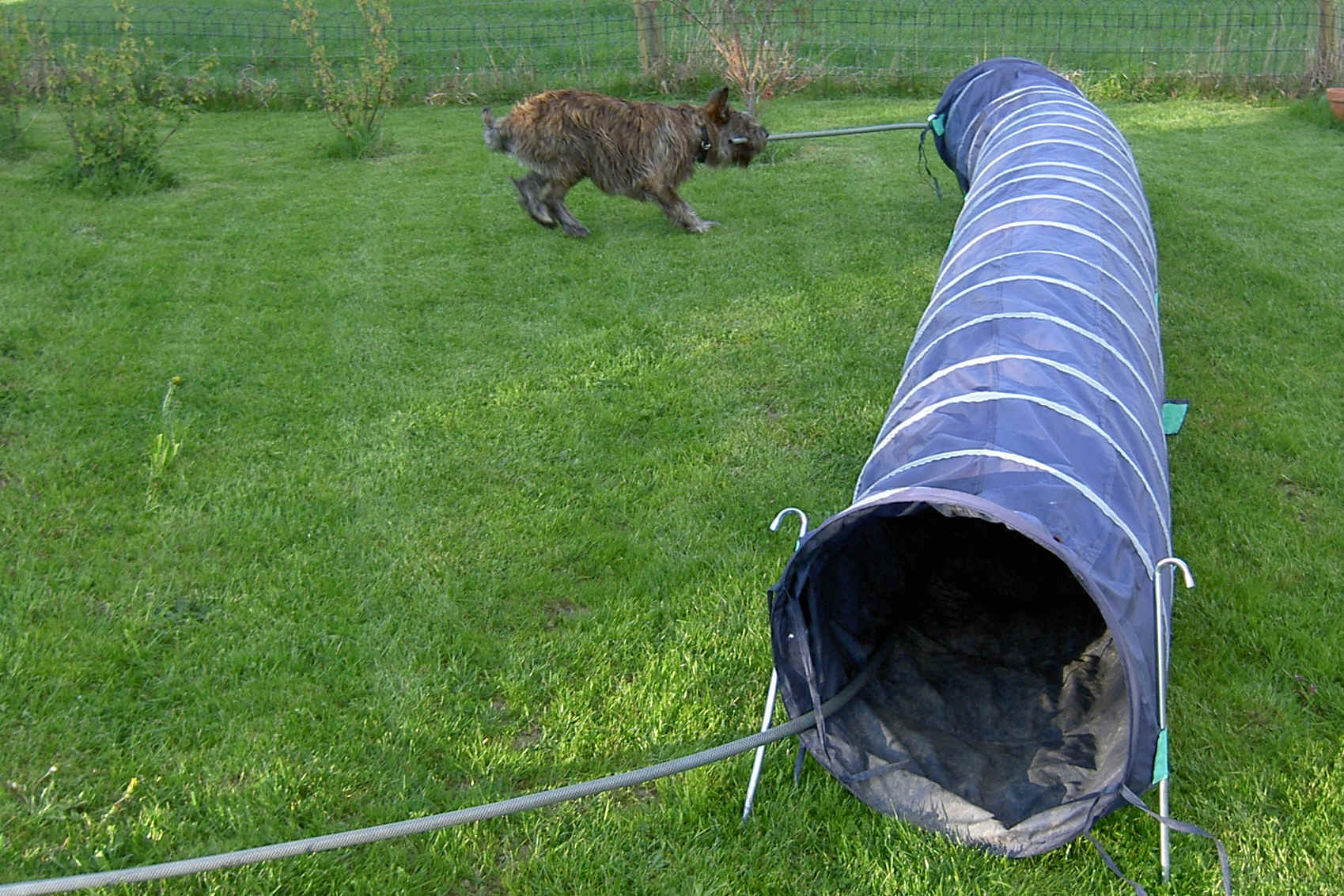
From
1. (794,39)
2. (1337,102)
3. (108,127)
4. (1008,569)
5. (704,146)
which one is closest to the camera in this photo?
(1008,569)

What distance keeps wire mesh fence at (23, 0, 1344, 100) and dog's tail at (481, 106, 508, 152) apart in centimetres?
471

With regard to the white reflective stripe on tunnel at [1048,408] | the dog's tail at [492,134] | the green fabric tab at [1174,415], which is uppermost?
the white reflective stripe on tunnel at [1048,408]

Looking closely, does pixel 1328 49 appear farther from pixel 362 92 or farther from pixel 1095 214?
pixel 362 92

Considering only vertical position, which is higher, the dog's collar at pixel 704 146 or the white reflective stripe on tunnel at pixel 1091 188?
the white reflective stripe on tunnel at pixel 1091 188

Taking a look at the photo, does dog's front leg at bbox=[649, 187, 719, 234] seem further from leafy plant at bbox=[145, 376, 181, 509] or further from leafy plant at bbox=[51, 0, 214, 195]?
leafy plant at bbox=[51, 0, 214, 195]

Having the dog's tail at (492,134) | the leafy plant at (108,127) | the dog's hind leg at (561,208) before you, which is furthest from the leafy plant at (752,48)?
the leafy plant at (108,127)

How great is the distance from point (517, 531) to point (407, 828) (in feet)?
6.06

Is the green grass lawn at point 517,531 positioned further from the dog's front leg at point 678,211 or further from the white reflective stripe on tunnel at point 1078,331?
the white reflective stripe on tunnel at point 1078,331

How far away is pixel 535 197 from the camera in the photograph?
811 cm

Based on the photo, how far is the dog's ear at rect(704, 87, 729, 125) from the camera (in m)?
8.11

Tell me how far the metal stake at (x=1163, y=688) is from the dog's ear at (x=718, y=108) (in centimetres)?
611

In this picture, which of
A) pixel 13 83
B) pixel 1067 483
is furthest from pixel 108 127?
pixel 1067 483

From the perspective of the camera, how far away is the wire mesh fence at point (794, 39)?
12.6m

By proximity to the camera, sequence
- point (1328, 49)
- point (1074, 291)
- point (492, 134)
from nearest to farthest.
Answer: point (1074, 291) → point (492, 134) → point (1328, 49)
